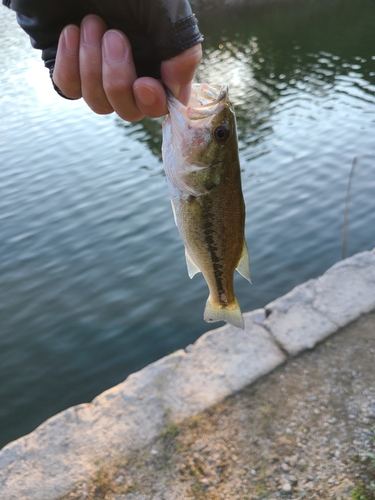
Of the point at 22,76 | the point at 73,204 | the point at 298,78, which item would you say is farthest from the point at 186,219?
the point at 22,76

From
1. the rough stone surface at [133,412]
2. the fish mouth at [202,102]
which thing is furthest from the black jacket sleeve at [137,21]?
the rough stone surface at [133,412]

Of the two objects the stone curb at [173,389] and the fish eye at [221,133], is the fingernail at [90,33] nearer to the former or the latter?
the fish eye at [221,133]

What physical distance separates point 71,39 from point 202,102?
60cm

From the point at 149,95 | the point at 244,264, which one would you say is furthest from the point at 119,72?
the point at 244,264

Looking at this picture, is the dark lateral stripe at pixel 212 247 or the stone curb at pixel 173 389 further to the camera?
the stone curb at pixel 173 389

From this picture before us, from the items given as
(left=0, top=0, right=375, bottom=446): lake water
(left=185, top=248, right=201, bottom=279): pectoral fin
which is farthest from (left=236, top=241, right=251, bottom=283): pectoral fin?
(left=0, top=0, right=375, bottom=446): lake water

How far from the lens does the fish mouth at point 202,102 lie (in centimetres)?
187

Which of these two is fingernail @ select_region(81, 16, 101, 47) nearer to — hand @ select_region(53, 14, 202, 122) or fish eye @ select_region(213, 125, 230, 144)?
hand @ select_region(53, 14, 202, 122)

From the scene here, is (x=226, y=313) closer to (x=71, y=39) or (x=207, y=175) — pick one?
(x=207, y=175)

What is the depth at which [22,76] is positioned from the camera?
67.9 feet

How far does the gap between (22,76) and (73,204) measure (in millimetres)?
13700

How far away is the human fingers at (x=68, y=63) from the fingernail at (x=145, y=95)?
264 millimetres

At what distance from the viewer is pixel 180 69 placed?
1703 mm

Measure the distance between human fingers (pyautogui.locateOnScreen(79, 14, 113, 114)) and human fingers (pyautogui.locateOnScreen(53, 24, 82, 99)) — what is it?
0.03 m
